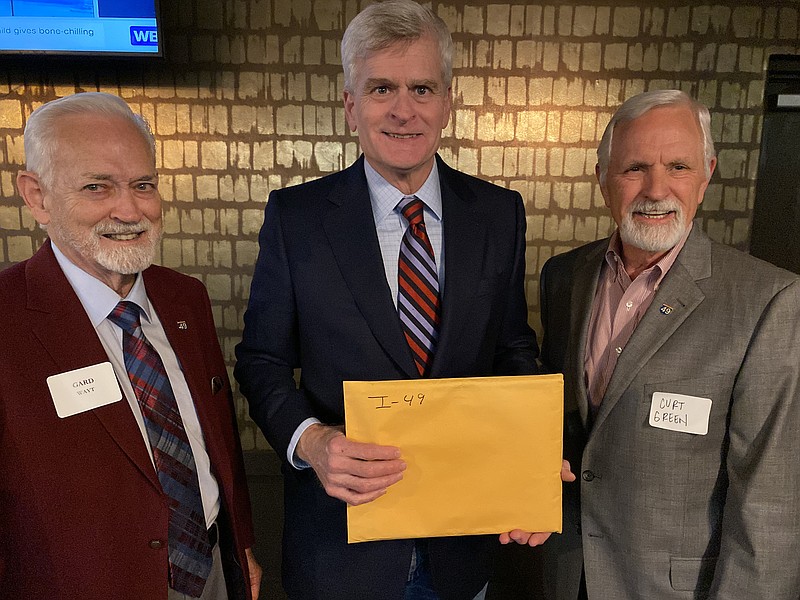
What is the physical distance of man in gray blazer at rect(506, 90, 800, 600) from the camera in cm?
134

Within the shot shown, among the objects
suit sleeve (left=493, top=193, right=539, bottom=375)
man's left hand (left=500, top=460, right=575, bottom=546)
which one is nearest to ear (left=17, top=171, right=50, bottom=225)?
suit sleeve (left=493, top=193, right=539, bottom=375)

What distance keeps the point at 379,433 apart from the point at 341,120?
2.96m

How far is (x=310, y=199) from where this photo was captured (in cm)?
152

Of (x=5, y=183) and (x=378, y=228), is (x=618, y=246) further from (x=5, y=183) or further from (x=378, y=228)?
(x=5, y=183)

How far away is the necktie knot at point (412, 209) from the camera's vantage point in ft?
4.88

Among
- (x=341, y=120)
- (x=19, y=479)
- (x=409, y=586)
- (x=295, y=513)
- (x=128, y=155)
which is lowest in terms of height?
(x=409, y=586)

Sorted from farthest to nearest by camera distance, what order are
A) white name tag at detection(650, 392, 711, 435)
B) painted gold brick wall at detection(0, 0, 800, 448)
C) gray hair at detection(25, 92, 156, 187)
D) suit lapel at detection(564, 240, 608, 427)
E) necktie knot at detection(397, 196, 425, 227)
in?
painted gold brick wall at detection(0, 0, 800, 448) < suit lapel at detection(564, 240, 608, 427) < necktie knot at detection(397, 196, 425, 227) < white name tag at detection(650, 392, 711, 435) < gray hair at detection(25, 92, 156, 187)

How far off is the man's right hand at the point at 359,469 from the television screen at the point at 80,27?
3.09 meters

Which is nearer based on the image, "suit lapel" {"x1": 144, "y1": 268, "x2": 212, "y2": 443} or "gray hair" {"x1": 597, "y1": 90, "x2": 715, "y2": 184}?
"suit lapel" {"x1": 144, "y1": 268, "x2": 212, "y2": 443}

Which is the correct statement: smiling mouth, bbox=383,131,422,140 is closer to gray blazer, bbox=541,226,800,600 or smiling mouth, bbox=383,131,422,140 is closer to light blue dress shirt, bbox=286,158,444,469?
light blue dress shirt, bbox=286,158,444,469

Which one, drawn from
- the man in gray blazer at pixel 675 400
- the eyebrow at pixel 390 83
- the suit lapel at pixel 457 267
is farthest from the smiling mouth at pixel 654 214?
the eyebrow at pixel 390 83

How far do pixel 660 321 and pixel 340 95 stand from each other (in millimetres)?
2834

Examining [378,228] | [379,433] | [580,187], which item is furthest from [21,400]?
[580,187]

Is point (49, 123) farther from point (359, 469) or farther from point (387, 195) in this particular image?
point (359, 469)
